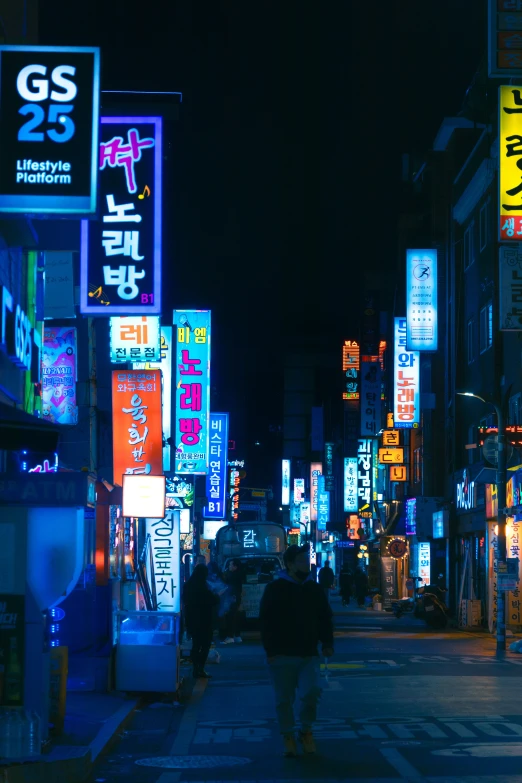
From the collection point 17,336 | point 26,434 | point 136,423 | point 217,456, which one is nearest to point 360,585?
point 217,456

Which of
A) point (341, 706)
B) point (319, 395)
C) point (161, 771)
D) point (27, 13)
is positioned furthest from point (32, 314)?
point (319, 395)

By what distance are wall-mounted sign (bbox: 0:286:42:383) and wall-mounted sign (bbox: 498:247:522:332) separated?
10232mm

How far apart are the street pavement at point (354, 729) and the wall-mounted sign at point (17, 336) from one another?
4850 millimetres

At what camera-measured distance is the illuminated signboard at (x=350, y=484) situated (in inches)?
2776

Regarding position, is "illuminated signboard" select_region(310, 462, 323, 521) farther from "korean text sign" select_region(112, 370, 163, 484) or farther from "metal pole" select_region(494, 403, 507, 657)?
"korean text sign" select_region(112, 370, 163, 484)

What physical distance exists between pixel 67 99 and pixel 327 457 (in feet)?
278

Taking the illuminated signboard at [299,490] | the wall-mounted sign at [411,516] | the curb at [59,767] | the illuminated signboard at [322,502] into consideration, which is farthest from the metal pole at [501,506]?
the illuminated signboard at [299,490]

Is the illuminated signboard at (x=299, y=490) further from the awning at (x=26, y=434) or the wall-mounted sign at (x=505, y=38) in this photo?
the awning at (x=26, y=434)

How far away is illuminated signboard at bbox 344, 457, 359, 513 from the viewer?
70500mm

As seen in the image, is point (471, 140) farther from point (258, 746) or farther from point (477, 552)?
point (258, 746)

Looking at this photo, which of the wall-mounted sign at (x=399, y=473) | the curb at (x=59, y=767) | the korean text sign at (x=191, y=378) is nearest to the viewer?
the curb at (x=59, y=767)

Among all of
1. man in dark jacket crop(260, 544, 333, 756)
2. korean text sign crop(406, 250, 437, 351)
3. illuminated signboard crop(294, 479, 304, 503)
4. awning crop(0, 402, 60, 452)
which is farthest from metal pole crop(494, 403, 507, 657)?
illuminated signboard crop(294, 479, 304, 503)

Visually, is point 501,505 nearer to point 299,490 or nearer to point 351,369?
point 351,369

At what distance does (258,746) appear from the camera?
40.1 feet
